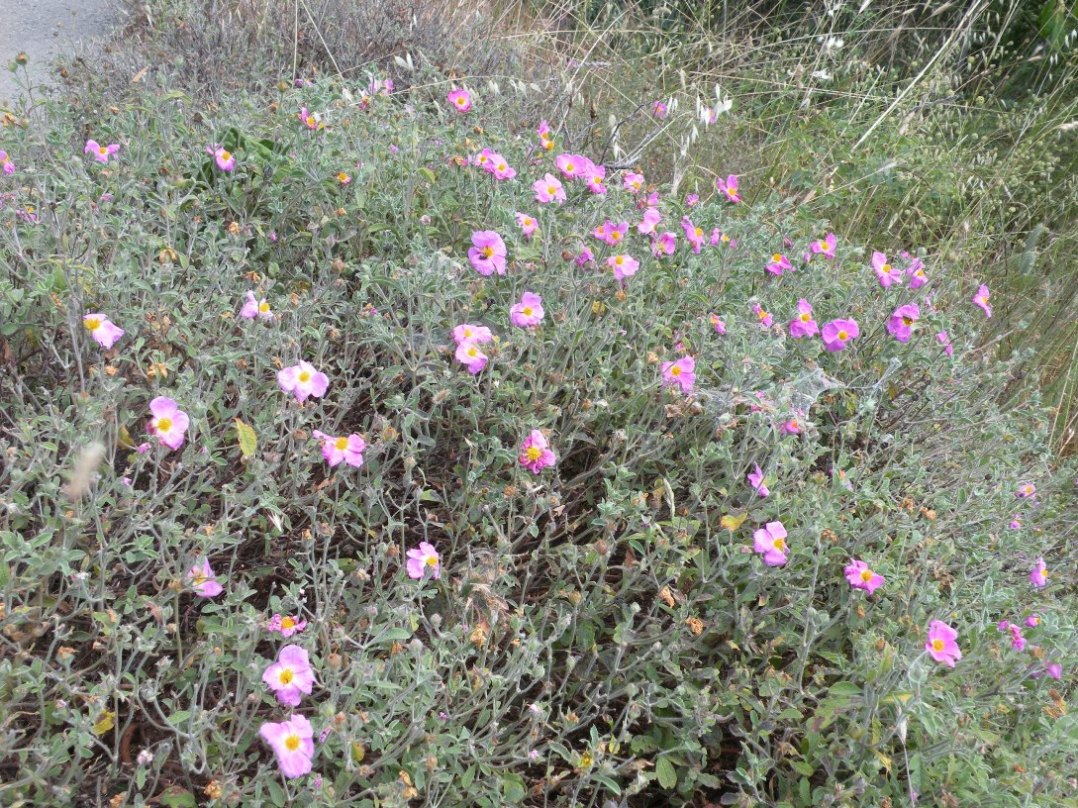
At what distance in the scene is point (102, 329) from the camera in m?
1.79

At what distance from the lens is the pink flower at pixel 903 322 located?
2.59 metres

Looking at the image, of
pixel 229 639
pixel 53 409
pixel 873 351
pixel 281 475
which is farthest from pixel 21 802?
pixel 873 351

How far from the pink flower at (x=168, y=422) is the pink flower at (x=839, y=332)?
5.34ft

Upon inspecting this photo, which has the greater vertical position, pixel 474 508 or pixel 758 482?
pixel 758 482

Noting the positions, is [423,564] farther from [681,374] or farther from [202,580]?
[681,374]

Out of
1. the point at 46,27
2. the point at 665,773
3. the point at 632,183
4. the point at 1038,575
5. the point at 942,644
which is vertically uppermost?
the point at 632,183

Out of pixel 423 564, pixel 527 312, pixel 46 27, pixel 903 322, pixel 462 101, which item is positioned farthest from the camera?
pixel 46 27

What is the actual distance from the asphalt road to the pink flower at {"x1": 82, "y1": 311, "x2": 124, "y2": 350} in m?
3.63

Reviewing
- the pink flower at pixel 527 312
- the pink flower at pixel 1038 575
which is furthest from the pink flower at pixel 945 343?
the pink flower at pixel 527 312

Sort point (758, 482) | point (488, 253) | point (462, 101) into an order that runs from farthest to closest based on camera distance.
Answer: point (462, 101)
point (488, 253)
point (758, 482)

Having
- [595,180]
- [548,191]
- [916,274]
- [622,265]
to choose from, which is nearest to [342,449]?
[622,265]

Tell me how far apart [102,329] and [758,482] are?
4.34 feet

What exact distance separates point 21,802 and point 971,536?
197cm

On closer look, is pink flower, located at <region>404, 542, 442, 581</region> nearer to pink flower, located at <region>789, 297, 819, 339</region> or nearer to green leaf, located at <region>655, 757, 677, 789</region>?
green leaf, located at <region>655, 757, 677, 789</region>
